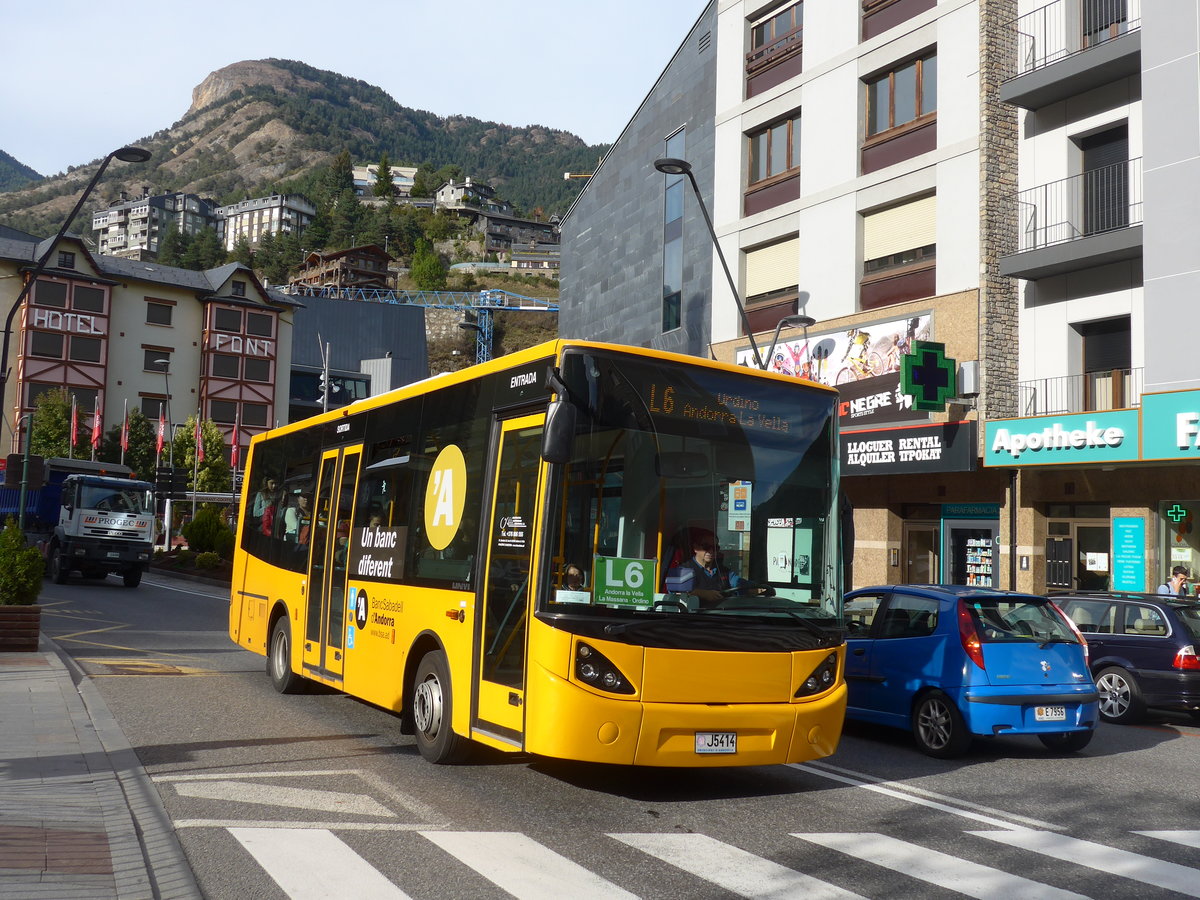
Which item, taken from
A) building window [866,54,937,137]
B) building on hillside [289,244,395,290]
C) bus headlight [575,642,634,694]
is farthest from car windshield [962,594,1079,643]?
building on hillside [289,244,395,290]

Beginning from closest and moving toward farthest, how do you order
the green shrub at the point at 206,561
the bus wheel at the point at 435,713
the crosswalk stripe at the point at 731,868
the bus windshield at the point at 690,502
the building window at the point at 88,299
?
the crosswalk stripe at the point at 731,868 < the bus windshield at the point at 690,502 < the bus wheel at the point at 435,713 < the green shrub at the point at 206,561 < the building window at the point at 88,299

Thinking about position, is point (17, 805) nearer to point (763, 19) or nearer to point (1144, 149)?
point (1144, 149)

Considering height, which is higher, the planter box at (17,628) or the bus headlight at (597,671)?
the bus headlight at (597,671)

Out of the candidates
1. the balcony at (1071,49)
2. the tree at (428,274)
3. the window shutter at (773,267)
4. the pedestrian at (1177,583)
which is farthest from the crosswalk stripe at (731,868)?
the tree at (428,274)

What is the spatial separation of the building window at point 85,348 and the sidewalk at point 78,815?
66371 millimetres

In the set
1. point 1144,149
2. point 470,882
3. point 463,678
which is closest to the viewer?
point 470,882

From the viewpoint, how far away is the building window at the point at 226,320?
77.6 meters

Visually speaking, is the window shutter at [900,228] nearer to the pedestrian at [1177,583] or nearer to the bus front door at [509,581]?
the pedestrian at [1177,583]

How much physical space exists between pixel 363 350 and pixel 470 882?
10163cm

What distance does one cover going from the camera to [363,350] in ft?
343

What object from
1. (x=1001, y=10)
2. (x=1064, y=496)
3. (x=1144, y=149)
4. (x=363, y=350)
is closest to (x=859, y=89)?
(x=1001, y=10)

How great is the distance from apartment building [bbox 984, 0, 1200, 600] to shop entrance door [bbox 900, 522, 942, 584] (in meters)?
2.81

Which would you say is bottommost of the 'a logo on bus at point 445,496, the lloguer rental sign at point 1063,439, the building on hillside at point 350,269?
the 'a logo on bus at point 445,496

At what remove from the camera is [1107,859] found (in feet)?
21.2
